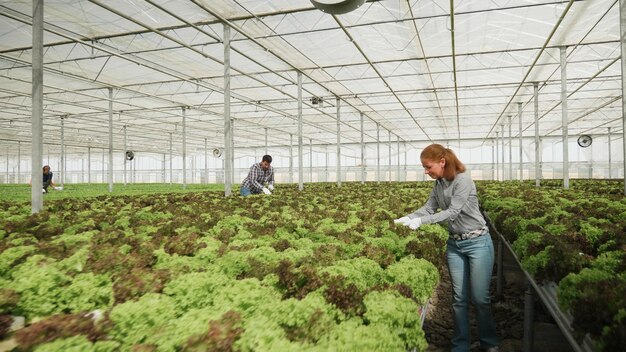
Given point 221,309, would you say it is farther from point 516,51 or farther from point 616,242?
point 516,51

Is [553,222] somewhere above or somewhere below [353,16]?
below

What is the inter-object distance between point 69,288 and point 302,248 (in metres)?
2.29

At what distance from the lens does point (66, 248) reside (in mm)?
4238

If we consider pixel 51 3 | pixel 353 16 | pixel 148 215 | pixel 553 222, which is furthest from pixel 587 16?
pixel 51 3

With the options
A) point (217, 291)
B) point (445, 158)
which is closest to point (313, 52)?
point (445, 158)

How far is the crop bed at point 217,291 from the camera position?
219 centimetres

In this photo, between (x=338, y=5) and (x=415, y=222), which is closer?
(x=415, y=222)

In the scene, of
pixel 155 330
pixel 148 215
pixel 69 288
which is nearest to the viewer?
pixel 155 330

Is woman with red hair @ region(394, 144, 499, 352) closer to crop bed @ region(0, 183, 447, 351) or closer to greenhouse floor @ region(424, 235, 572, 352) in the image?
crop bed @ region(0, 183, 447, 351)

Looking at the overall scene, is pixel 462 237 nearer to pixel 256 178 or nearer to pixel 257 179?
pixel 256 178

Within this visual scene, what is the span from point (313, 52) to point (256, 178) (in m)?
5.29

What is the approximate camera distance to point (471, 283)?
4.37m

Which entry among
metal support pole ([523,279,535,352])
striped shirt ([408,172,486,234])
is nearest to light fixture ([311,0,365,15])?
striped shirt ([408,172,486,234])

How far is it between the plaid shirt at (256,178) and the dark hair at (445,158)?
9.14 metres
